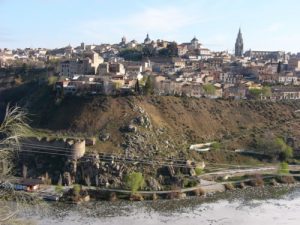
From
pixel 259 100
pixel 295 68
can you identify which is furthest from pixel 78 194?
pixel 295 68

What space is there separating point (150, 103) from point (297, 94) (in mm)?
16417

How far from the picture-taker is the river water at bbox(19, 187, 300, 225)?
19.9m

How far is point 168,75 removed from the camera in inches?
1825

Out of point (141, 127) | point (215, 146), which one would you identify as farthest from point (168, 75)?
point (141, 127)

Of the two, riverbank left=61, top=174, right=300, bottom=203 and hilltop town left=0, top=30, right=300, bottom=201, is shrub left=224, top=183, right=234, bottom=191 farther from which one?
hilltop town left=0, top=30, right=300, bottom=201

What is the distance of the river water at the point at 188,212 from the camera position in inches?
785

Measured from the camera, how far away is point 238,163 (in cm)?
3019

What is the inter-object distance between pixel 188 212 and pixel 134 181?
11.8 feet

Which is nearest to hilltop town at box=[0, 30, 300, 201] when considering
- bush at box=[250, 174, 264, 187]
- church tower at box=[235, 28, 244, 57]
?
bush at box=[250, 174, 264, 187]

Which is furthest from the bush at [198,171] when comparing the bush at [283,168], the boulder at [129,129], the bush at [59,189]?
the bush at [59,189]

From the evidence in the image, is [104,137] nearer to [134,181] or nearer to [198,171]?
[134,181]

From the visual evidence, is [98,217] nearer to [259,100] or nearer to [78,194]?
[78,194]

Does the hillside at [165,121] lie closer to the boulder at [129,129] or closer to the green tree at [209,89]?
the boulder at [129,129]

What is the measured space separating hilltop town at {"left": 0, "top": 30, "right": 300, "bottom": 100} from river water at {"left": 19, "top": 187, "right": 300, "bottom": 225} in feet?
38.2
